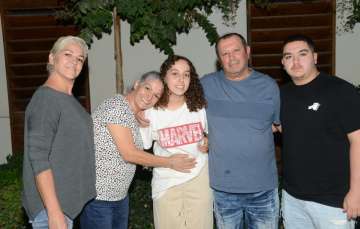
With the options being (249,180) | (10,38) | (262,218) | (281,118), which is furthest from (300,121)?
(10,38)

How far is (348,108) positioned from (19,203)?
3678 mm

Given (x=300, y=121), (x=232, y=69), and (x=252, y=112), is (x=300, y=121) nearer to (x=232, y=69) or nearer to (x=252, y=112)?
(x=252, y=112)

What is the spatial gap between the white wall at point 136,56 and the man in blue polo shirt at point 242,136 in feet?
10.1

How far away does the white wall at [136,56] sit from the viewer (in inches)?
281

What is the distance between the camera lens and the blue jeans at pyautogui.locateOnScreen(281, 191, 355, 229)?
141 inches

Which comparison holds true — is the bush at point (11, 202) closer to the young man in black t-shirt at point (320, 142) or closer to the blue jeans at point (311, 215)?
the blue jeans at point (311, 215)

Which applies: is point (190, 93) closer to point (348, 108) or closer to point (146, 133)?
point (146, 133)

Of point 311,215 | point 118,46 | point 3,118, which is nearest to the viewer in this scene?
point 311,215

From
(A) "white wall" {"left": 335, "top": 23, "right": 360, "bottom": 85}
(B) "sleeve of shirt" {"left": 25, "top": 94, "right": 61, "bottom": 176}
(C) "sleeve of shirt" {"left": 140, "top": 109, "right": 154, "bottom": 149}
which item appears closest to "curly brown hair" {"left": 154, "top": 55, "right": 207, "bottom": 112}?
(C) "sleeve of shirt" {"left": 140, "top": 109, "right": 154, "bottom": 149}

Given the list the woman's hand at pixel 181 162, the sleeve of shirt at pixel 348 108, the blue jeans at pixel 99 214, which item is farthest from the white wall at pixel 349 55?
the blue jeans at pixel 99 214

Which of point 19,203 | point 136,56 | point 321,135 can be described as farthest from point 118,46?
point 321,135

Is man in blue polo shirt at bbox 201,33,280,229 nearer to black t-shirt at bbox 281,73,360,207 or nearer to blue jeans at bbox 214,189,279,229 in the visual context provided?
blue jeans at bbox 214,189,279,229

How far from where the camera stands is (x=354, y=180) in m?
3.46

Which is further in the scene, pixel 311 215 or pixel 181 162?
pixel 181 162
